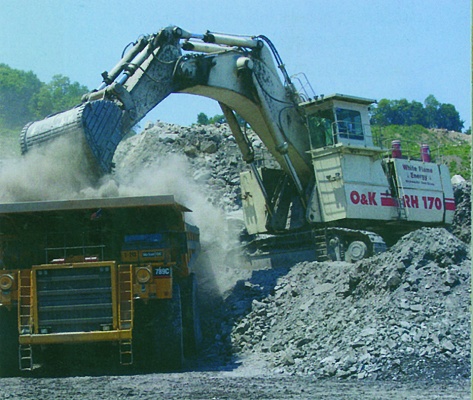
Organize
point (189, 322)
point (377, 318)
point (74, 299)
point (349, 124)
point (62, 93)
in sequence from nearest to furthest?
point (74, 299) < point (377, 318) < point (189, 322) < point (349, 124) < point (62, 93)

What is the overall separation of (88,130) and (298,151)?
6.60m

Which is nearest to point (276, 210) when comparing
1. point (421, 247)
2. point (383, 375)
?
point (421, 247)

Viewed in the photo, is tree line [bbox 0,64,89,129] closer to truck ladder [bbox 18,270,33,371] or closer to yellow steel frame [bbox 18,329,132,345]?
truck ladder [bbox 18,270,33,371]

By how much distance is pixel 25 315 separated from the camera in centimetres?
1154

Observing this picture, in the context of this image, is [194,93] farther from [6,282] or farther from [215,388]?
[215,388]

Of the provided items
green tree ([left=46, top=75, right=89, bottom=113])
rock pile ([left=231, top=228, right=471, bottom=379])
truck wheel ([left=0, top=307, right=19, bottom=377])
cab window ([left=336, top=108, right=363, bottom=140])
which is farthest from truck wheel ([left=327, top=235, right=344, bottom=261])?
green tree ([left=46, top=75, right=89, bottom=113])

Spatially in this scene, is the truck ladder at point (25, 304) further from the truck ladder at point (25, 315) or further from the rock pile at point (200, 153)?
the rock pile at point (200, 153)

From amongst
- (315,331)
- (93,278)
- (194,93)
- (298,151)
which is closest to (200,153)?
(298,151)

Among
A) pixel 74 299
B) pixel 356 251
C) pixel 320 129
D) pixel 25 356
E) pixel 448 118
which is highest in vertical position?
pixel 448 118

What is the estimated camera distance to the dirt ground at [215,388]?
9125 mm

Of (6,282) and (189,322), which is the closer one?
(6,282)

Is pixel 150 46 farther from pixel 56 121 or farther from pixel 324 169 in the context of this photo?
pixel 324 169

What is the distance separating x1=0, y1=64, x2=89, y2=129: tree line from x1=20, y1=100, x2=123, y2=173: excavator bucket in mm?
16351

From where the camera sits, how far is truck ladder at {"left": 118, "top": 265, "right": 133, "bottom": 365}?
37.5ft
